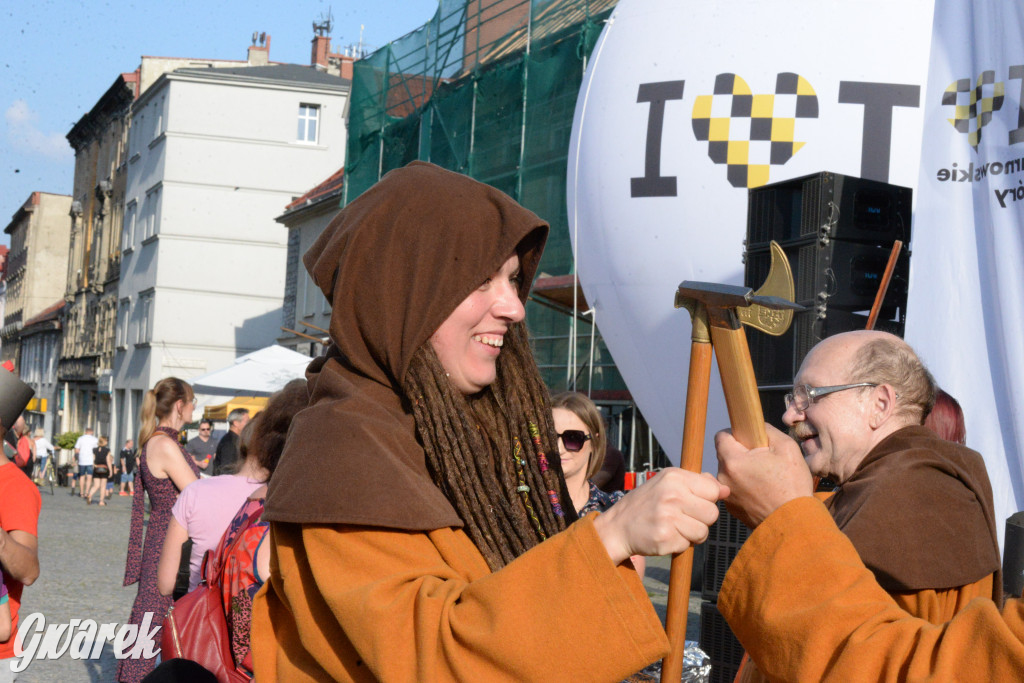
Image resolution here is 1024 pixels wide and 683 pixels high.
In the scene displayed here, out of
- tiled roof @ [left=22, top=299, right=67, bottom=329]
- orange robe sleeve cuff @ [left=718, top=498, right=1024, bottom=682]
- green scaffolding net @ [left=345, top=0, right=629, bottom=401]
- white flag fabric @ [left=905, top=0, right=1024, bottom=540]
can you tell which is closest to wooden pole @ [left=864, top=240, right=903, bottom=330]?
white flag fabric @ [left=905, top=0, right=1024, bottom=540]

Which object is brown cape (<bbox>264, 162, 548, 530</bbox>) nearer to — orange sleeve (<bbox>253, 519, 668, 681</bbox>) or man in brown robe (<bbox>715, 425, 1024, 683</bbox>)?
orange sleeve (<bbox>253, 519, 668, 681</bbox>)

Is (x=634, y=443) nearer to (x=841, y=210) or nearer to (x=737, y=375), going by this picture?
(x=841, y=210)

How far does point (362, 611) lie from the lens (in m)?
1.55

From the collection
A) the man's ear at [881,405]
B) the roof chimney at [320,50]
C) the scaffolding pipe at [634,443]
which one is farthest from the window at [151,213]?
the man's ear at [881,405]

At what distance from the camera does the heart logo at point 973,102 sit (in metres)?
4.49

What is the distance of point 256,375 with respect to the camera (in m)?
14.9

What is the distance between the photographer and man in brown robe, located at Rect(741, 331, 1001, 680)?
2.14 meters

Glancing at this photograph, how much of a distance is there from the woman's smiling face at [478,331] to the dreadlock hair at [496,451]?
0.04 m

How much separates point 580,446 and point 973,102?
6.96 feet

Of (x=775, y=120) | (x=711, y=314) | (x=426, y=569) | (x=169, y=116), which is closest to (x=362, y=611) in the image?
(x=426, y=569)

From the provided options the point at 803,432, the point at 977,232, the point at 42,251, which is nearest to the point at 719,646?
the point at 977,232

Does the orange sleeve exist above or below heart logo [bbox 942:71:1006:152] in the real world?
below

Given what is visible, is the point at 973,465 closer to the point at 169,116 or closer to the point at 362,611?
the point at 362,611

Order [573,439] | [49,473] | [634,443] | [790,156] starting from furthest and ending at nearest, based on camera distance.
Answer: [49,473] < [634,443] < [790,156] < [573,439]
